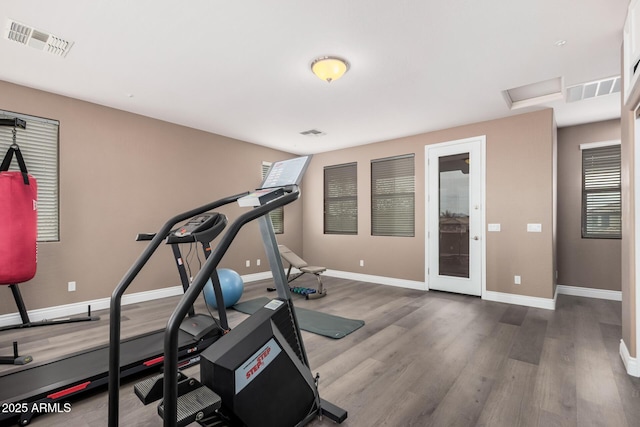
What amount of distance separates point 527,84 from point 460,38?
1459 mm

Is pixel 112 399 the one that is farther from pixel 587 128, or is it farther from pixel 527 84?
pixel 587 128

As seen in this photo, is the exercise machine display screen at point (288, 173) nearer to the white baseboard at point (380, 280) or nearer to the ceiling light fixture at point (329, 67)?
the ceiling light fixture at point (329, 67)

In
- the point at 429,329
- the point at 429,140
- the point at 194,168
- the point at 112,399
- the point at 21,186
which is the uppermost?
the point at 429,140

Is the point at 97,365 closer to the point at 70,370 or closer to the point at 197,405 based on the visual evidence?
the point at 70,370

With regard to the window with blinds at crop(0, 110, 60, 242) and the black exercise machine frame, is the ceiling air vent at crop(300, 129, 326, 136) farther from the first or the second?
the black exercise machine frame

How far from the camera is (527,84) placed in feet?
11.3

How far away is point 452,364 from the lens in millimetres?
2523

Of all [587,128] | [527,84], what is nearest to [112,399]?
[527,84]

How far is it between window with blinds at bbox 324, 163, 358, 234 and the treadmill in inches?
153

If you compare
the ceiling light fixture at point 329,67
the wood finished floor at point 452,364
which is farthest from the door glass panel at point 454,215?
the ceiling light fixture at point 329,67

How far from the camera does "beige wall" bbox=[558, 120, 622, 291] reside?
4.60m

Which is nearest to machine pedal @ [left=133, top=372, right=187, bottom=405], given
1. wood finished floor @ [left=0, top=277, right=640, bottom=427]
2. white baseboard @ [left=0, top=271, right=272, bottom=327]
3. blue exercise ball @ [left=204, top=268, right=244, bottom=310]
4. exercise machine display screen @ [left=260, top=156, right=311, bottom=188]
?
wood finished floor @ [left=0, top=277, right=640, bottom=427]

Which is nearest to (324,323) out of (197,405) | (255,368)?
(255,368)

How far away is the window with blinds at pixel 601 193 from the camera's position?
4.59 meters
